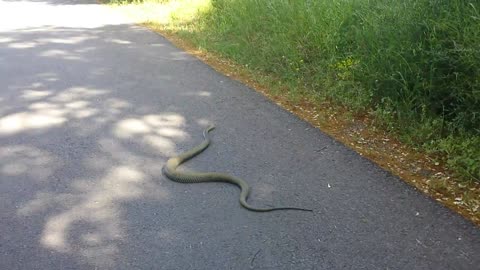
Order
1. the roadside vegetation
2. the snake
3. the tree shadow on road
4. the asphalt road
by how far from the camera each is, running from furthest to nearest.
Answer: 1. the roadside vegetation
2. the snake
3. the tree shadow on road
4. the asphalt road

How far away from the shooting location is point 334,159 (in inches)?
194

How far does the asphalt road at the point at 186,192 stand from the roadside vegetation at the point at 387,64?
705 mm

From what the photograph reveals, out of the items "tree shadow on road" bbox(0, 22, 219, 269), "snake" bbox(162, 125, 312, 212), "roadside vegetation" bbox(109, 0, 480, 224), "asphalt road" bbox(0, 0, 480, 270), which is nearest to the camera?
"asphalt road" bbox(0, 0, 480, 270)

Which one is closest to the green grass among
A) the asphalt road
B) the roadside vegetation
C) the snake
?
the roadside vegetation

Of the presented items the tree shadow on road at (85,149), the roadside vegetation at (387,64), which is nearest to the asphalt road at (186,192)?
the tree shadow on road at (85,149)

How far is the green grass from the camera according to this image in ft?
16.2

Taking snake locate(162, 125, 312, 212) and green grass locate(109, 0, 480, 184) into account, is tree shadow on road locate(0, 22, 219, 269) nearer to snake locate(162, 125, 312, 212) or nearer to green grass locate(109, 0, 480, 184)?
snake locate(162, 125, 312, 212)

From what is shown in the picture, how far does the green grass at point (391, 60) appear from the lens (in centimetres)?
495

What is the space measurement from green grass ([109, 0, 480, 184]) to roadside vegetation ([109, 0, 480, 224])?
0.04ft

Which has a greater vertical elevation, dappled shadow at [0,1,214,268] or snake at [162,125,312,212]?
snake at [162,125,312,212]

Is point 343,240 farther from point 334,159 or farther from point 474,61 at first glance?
point 474,61

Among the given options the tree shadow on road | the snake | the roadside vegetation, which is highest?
the roadside vegetation

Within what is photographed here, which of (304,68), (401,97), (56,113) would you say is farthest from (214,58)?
(401,97)

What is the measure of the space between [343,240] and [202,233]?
1031 mm
